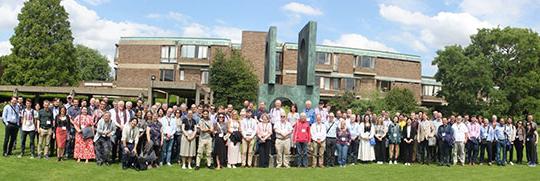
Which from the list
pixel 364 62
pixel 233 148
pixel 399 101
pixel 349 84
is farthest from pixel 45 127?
pixel 364 62

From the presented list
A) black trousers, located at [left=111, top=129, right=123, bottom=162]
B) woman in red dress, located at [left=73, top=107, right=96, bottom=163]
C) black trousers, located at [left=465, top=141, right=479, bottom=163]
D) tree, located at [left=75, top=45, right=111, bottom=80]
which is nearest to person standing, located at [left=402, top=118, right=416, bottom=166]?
black trousers, located at [left=465, top=141, right=479, bottom=163]

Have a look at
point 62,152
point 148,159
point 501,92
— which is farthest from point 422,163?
point 501,92

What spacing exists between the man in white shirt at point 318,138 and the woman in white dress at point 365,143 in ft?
5.77

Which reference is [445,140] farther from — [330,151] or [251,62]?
[251,62]

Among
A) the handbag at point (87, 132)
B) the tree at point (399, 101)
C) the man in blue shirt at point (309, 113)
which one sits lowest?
the handbag at point (87, 132)

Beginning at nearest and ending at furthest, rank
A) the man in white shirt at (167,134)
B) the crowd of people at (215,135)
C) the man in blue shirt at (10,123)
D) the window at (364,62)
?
the crowd of people at (215,135) < the man in blue shirt at (10,123) < the man in white shirt at (167,134) < the window at (364,62)

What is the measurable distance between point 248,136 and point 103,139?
390 cm

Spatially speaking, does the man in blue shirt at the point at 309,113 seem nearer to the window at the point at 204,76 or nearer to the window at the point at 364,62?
the window at the point at 204,76

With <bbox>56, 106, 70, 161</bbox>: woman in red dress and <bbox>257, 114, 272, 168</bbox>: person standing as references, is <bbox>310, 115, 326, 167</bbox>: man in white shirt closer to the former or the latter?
<bbox>257, 114, 272, 168</bbox>: person standing

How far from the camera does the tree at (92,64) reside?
8175 cm

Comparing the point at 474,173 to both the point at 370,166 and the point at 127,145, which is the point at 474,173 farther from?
the point at 127,145

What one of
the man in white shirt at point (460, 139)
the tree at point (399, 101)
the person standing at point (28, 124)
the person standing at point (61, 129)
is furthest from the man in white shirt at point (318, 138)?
the tree at point (399, 101)

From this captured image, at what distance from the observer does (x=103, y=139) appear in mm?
13945

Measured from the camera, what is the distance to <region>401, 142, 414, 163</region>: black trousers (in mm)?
17062
